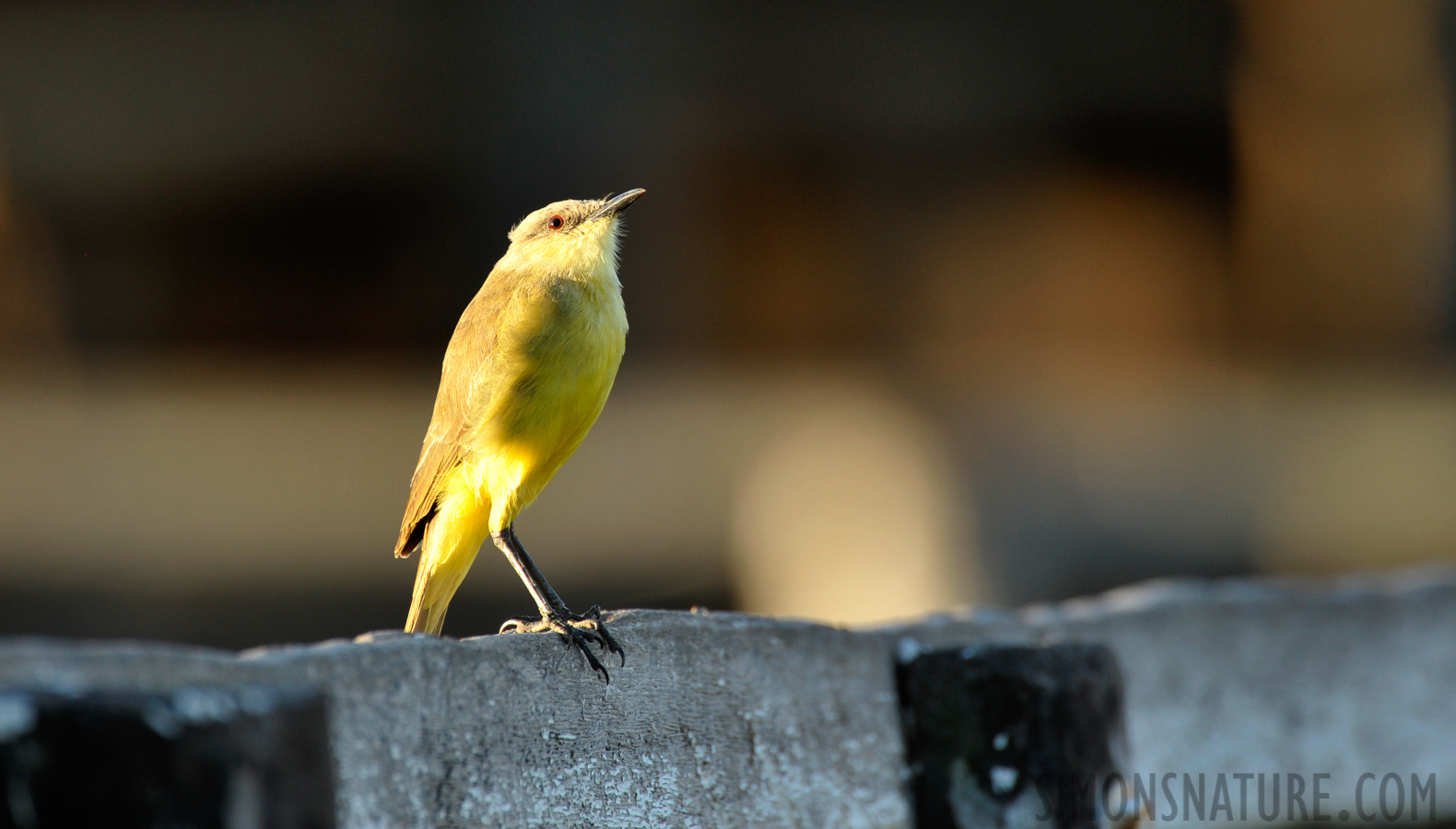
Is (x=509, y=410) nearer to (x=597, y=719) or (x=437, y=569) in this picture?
(x=437, y=569)

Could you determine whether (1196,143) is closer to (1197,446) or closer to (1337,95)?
(1337,95)

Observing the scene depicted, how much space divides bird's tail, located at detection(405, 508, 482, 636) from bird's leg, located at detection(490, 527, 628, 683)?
0.11m

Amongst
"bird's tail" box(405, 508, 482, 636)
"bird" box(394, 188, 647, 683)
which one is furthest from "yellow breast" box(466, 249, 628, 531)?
A: "bird's tail" box(405, 508, 482, 636)

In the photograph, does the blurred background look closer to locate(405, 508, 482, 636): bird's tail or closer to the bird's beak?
the bird's beak

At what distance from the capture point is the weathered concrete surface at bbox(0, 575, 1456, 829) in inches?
63.0

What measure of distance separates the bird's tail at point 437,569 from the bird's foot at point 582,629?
21.5 inches

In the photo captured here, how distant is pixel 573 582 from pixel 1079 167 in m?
3.54

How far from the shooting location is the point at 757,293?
7.61 metres

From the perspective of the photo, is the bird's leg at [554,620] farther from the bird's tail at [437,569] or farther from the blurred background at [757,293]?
the blurred background at [757,293]

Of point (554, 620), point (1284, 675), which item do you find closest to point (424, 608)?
point (554, 620)

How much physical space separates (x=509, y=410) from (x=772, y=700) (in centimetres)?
159

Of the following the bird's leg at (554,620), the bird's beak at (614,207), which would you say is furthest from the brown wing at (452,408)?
the bird's beak at (614,207)

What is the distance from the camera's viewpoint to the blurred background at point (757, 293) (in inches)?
270

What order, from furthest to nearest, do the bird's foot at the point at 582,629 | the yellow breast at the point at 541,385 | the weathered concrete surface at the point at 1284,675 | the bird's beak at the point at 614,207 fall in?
the bird's beak at the point at 614,207 < the yellow breast at the point at 541,385 < the weathered concrete surface at the point at 1284,675 < the bird's foot at the point at 582,629
